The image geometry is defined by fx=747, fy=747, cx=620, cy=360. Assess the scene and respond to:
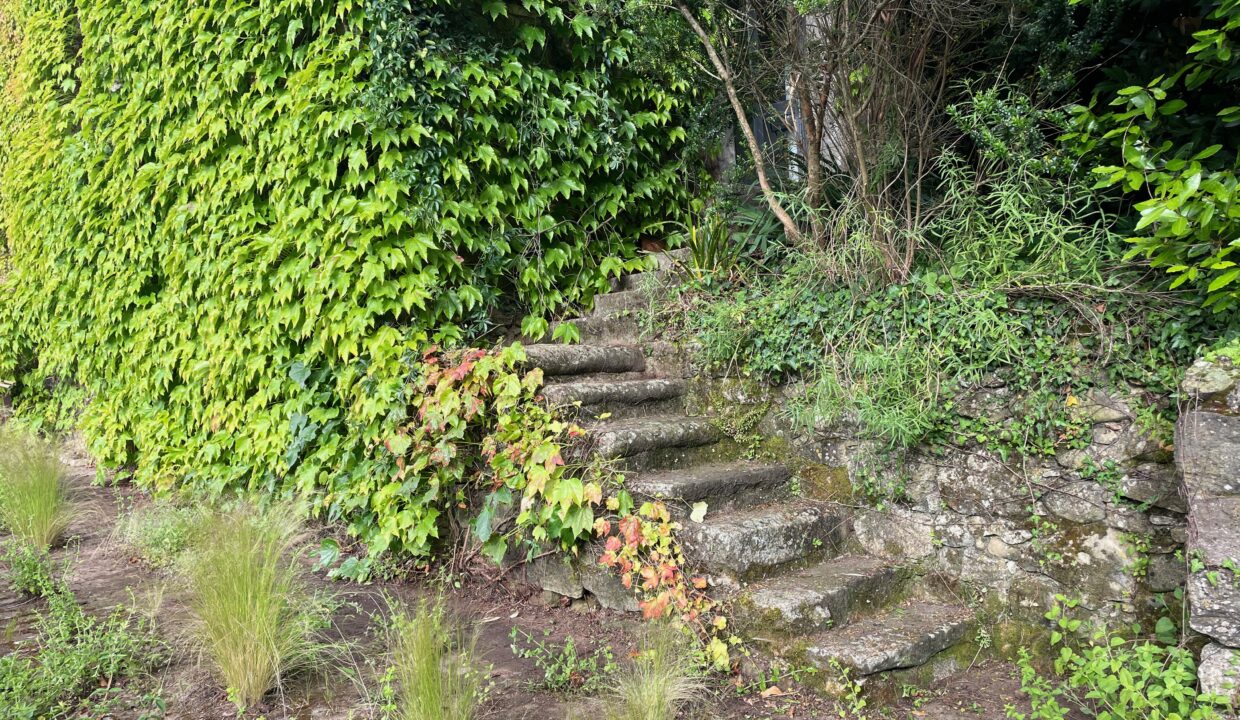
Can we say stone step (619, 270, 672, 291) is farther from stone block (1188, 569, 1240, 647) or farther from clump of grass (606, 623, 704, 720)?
stone block (1188, 569, 1240, 647)

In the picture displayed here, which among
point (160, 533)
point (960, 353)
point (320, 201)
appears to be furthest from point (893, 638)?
point (160, 533)

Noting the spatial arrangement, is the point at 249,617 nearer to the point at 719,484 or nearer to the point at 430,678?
the point at 430,678

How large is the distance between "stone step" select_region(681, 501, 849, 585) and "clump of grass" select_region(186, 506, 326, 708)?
1.53 meters

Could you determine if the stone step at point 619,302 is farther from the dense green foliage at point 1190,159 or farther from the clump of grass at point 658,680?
the dense green foliage at point 1190,159

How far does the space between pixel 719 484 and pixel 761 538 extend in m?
0.36

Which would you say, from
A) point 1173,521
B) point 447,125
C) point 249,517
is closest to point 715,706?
point 1173,521

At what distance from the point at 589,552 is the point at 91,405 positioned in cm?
517

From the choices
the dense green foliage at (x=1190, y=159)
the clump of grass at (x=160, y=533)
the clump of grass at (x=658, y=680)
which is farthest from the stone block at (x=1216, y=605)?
the clump of grass at (x=160, y=533)

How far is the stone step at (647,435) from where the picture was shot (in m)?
3.50

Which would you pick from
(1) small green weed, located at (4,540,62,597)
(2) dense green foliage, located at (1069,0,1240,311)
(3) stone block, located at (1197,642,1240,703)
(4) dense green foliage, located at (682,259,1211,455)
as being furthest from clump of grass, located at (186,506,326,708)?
(2) dense green foliage, located at (1069,0,1240,311)

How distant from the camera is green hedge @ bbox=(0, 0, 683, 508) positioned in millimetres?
3977

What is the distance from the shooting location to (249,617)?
105 inches

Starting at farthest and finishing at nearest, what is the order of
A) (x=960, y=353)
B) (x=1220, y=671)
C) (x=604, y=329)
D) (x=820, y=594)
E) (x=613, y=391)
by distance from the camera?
(x=604, y=329) < (x=613, y=391) < (x=960, y=353) < (x=820, y=594) < (x=1220, y=671)

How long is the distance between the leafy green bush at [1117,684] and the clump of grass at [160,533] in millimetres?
3745
